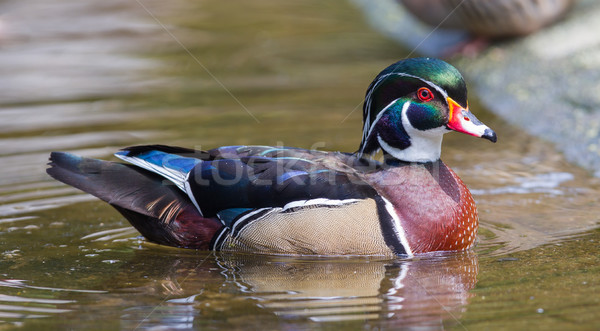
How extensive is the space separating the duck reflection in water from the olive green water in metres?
0.02

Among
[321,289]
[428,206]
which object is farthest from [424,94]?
[321,289]

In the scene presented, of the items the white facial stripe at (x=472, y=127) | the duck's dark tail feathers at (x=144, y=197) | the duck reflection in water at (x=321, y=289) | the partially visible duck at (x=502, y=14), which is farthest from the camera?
the partially visible duck at (x=502, y=14)

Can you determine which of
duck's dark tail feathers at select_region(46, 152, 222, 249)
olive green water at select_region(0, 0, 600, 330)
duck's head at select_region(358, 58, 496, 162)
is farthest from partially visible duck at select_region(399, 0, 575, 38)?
duck's dark tail feathers at select_region(46, 152, 222, 249)

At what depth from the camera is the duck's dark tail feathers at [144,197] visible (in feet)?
20.0

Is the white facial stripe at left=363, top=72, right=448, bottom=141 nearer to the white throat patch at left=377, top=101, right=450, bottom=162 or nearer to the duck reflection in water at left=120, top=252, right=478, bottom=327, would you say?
the white throat patch at left=377, top=101, right=450, bottom=162

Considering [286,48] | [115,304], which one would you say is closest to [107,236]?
[115,304]

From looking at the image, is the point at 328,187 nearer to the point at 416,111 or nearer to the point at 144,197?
the point at 416,111

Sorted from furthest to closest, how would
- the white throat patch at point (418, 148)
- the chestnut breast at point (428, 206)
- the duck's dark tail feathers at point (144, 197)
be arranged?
the duck's dark tail feathers at point (144, 197)
the white throat patch at point (418, 148)
the chestnut breast at point (428, 206)

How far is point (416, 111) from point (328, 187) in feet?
2.68

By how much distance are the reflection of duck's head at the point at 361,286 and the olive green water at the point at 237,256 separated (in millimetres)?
17

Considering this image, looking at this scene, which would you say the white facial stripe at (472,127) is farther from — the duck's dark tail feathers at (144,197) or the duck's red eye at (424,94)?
the duck's dark tail feathers at (144,197)

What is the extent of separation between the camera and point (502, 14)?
11.0 meters

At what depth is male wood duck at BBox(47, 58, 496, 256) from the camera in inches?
227

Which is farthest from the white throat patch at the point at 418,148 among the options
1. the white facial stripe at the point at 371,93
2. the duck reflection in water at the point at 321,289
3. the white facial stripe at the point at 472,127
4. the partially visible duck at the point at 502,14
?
the partially visible duck at the point at 502,14
